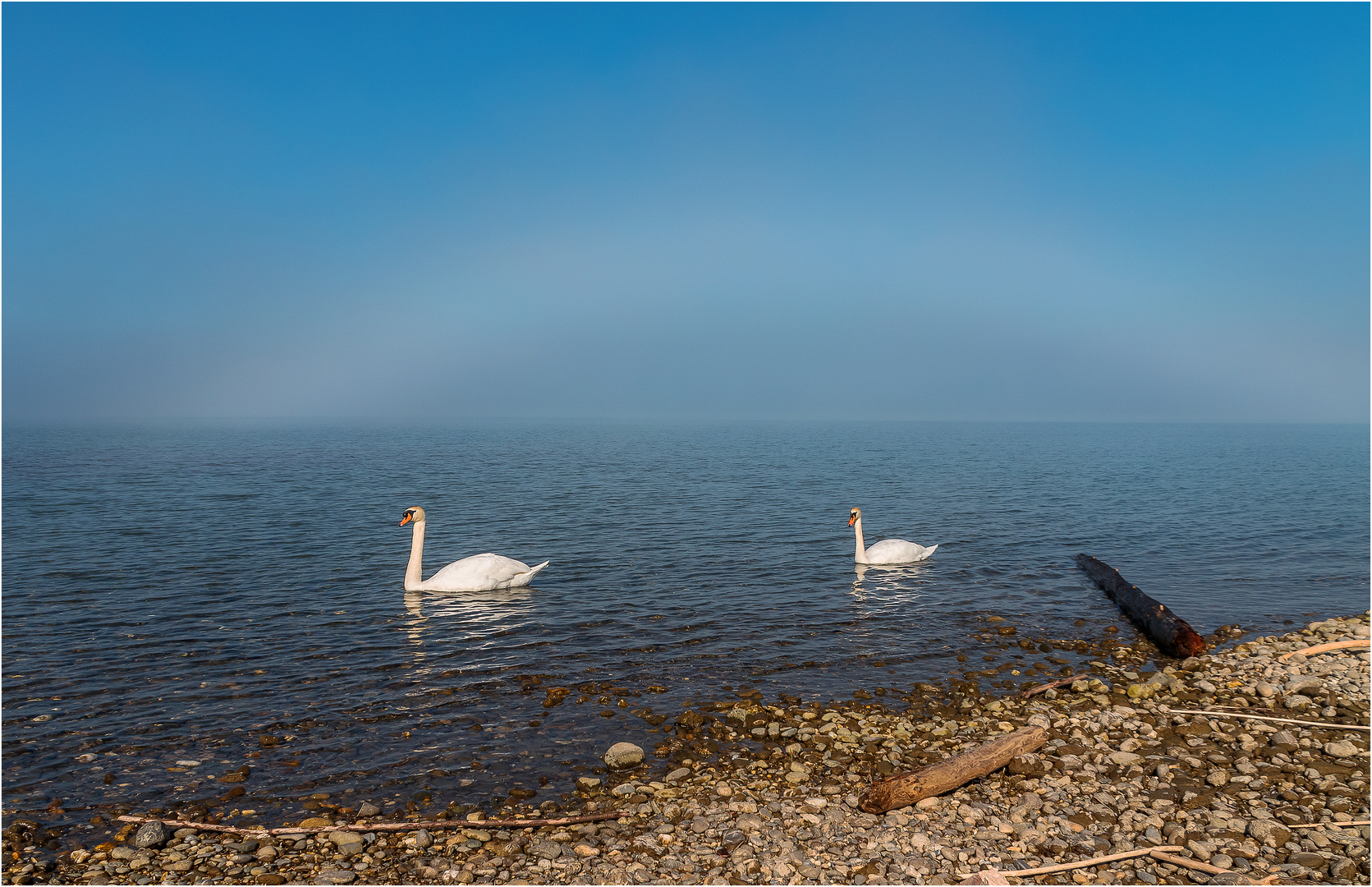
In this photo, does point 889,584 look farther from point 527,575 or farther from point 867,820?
point 867,820

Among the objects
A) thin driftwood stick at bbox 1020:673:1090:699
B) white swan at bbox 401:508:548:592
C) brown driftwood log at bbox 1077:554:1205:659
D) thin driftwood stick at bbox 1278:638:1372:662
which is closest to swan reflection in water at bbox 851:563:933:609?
brown driftwood log at bbox 1077:554:1205:659

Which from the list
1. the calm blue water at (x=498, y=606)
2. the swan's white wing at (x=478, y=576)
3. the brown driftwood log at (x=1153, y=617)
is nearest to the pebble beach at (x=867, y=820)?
the calm blue water at (x=498, y=606)

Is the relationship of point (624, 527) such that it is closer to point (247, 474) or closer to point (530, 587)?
point (530, 587)

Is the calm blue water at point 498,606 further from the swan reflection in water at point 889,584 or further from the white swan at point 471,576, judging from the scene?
the white swan at point 471,576

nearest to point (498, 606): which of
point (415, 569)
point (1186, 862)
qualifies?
point (415, 569)

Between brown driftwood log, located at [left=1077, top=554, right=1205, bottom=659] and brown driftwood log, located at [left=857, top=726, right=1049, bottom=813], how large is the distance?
642cm

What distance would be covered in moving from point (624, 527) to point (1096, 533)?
53.8 feet

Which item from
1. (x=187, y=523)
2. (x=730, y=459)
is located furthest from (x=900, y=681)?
(x=730, y=459)

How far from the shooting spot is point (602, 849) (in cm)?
796

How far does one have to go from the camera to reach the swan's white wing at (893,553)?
871 inches

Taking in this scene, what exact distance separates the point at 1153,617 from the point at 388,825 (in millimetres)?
13968

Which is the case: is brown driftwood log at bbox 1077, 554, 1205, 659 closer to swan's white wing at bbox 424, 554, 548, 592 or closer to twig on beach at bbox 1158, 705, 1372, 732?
twig on beach at bbox 1158, 705, 1372, 732

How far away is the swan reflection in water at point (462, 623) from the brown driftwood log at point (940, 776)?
25.4 ft

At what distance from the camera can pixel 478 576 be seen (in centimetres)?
1900
